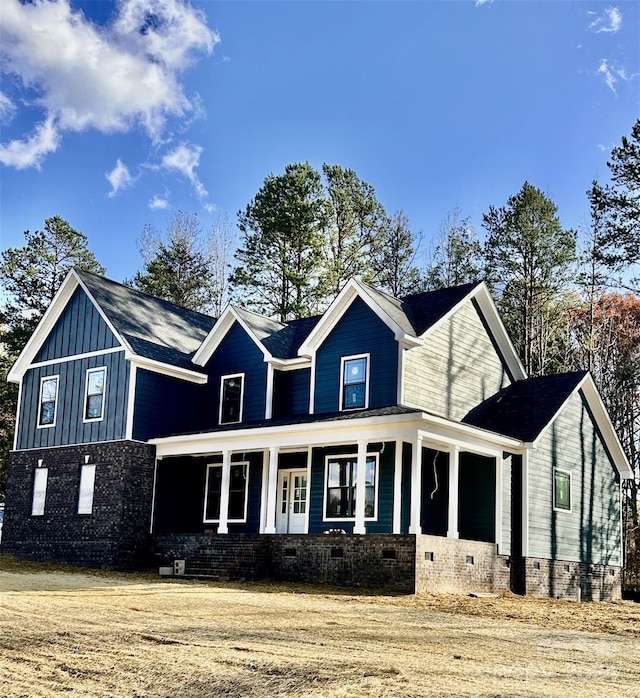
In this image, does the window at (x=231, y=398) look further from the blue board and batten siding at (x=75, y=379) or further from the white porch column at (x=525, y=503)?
the white porch column at (x=525, y=503)

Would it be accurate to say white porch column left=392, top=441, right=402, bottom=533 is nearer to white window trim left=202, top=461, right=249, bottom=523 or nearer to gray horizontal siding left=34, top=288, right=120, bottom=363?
white window trim left=202, top=461, right=249, bottom=523

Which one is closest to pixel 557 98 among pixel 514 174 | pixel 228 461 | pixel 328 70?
pixel 328 70

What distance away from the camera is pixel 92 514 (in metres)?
24.5

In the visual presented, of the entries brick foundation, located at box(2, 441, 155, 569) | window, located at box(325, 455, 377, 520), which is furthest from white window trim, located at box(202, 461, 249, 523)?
window, located at box(325, 455, 377, 520)

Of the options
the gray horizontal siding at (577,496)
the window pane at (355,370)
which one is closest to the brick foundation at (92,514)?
the window pane at (355,370)

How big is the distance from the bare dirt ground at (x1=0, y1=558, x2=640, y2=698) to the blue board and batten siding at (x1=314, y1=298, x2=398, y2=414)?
6.62 meters

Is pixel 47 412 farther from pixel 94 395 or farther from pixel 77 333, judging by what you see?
pixel 77 333

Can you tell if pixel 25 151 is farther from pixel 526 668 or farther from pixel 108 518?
pixel 526 668

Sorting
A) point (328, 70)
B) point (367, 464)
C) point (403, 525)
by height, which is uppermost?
point (328, 70)

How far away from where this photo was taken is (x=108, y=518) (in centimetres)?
2402

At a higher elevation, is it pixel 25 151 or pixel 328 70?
pixel 328 70

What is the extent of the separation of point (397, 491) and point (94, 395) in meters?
9.98

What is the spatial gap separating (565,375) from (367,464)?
6.96m

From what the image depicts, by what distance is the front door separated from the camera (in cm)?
2402
